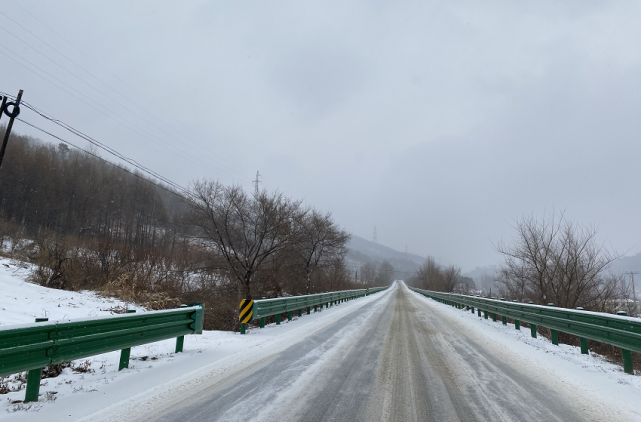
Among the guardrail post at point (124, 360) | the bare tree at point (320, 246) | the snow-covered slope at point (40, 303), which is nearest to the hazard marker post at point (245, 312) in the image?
the guardrail post at point (124, 360)

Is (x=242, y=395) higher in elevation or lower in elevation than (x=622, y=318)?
lower

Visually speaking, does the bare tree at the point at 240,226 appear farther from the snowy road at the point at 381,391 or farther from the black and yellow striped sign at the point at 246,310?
the snowy road at the point at 381,391

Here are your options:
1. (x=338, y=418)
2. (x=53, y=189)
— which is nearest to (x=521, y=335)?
(x=338, y=418)

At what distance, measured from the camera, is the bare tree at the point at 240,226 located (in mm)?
17797

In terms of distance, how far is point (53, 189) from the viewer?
43.7 m

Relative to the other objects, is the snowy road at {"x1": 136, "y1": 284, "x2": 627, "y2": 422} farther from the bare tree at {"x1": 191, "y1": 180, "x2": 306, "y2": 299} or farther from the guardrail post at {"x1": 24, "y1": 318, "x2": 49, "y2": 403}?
the bare tree at {"x1": 191, "y1": 180, "x2": 306, "y2": 299}

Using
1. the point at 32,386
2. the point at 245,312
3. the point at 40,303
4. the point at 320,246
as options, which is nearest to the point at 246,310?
the point at 245,312

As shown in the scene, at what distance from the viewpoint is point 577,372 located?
557cm

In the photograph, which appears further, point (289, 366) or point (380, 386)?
point (289, 366)

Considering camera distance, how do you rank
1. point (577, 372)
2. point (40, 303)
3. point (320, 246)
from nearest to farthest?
point (577, 372)
point (40, 303)
point (320, 246)

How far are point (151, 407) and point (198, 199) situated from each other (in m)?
15.2

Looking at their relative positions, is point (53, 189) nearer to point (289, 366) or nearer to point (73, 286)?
point (73, 286)

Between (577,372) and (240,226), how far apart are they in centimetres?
1580

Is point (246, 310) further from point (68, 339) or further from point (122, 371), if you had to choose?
point (68, 339)
